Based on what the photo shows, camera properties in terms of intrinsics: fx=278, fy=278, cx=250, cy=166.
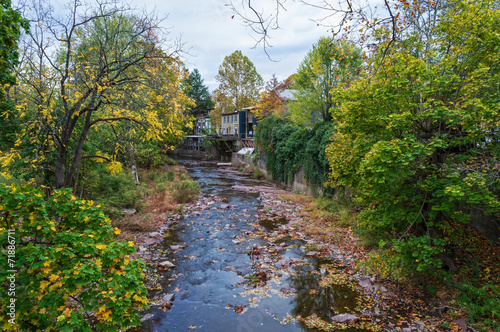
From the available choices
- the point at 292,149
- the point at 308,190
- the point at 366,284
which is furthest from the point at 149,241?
the point at 292,149

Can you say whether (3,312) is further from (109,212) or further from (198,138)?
(198,138)

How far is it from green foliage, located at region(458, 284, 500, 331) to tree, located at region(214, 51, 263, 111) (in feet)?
135

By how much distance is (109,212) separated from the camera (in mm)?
9938

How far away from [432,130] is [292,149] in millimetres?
13202

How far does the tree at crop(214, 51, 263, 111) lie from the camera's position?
44531mm

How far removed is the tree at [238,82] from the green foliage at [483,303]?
4129cm

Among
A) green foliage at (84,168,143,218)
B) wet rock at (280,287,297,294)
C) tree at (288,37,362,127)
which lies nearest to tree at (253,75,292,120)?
tree at (288,37,362,127)

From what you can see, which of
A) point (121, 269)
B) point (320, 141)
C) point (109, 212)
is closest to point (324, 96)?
point (320, 141)

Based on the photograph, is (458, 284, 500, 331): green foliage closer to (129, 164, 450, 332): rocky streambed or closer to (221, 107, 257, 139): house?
(129, 164, 450, 332): rocky streambed

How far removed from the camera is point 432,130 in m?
5.84

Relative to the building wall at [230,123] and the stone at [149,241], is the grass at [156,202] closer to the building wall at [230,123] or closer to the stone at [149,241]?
the stone at [149,241]

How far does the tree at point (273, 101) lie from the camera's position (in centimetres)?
2638

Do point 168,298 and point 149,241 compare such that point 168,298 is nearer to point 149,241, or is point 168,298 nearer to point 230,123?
point 149,241

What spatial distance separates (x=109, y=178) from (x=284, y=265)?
7.99 metres
